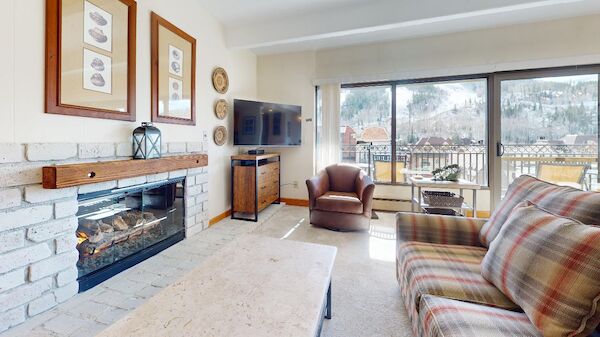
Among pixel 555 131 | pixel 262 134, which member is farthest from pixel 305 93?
pixel 555 131

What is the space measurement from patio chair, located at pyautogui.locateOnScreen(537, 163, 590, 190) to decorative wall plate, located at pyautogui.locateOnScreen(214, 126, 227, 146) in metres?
4.39

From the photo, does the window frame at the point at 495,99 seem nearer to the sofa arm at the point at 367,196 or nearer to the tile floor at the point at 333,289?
the tile floor at the point at 333,289

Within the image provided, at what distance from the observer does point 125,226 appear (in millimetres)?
2277

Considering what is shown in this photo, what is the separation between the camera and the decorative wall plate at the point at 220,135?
3458mm

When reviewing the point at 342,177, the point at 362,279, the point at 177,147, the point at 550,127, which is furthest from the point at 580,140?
the point at 177,147

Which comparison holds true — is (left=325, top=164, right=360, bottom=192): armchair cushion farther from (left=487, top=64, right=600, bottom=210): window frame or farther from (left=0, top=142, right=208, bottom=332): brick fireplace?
(left=0, top=142, right=208, bottom=332): brick fireplace

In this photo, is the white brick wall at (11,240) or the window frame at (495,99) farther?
the window frame at (495,99)

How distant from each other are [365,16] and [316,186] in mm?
2061

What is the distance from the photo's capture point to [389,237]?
2.98 m

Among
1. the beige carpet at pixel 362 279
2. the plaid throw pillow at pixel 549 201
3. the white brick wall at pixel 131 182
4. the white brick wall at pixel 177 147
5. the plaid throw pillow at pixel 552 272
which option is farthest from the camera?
the white brick wall at pixel 177 147

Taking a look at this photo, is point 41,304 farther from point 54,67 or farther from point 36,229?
point 54,67

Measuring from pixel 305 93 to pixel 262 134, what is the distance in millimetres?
1082

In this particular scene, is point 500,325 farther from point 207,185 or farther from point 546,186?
point 207,185

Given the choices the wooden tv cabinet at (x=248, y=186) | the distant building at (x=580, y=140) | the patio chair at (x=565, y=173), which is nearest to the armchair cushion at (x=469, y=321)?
the wooden tv cabinet at (x=248, y=186)
